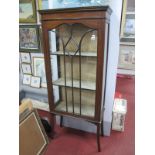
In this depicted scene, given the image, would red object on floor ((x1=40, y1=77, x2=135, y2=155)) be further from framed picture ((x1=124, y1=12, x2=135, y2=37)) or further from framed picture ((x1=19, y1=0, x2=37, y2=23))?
framed picture ((x1=124, y1=12, x2=135, y2=37))

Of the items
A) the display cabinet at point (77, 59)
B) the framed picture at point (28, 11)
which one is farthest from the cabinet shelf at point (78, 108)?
the framed picture at point (28, 11)

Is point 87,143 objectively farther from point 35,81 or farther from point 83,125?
point 35,81

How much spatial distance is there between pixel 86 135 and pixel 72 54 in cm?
107

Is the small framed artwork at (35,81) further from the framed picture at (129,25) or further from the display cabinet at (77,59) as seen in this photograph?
the framed picture at (129,25)

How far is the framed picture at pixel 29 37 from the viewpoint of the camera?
2244 millimetres

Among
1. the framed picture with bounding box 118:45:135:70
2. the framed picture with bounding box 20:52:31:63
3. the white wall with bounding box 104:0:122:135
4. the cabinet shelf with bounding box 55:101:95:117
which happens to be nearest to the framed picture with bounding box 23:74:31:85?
the framed picture with bounding box 20:52:31:63

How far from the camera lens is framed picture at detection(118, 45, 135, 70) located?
3.93 meters

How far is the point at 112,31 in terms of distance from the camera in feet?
5.15

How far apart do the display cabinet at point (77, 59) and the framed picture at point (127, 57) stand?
2.55 m

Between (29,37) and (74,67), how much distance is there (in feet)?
3.34

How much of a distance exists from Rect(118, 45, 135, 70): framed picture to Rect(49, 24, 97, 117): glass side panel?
2.59 metres

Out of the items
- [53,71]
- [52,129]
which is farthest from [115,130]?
[53,71]

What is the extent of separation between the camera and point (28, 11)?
7.16 feet
